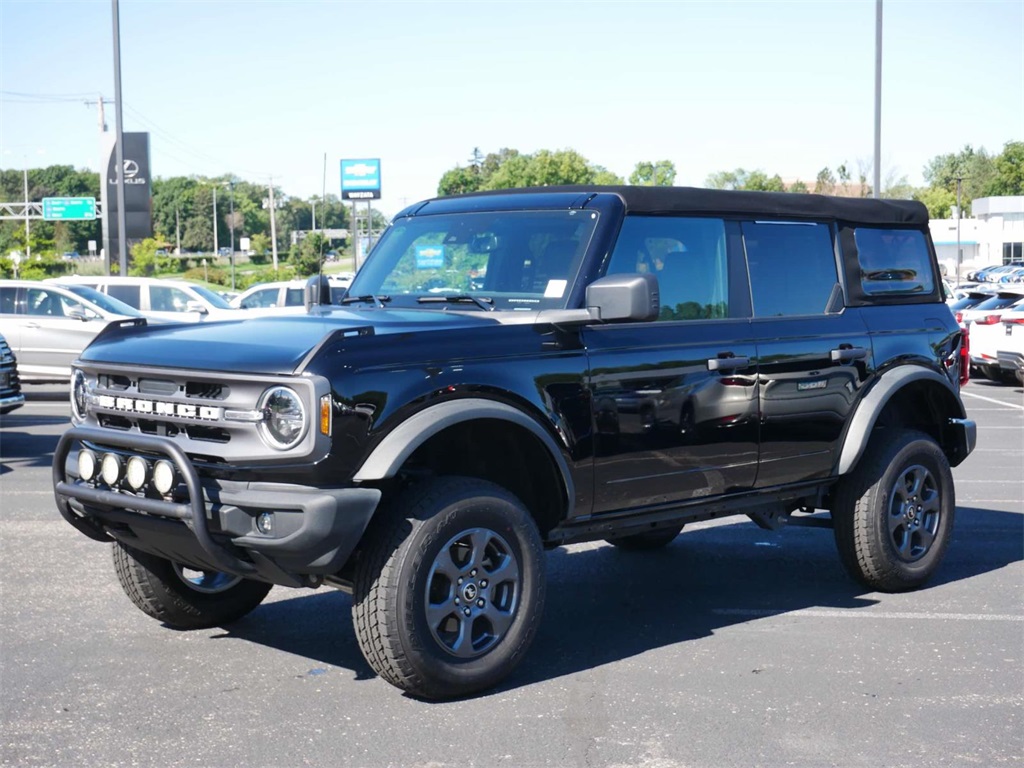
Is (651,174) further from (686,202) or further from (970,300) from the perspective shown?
(686,202)

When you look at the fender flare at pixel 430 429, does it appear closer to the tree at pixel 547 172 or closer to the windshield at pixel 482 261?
the windshield at pixel 482 261

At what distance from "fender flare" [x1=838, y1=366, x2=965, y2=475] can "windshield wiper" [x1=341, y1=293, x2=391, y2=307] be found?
248 cm

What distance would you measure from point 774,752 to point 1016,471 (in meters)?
8.44

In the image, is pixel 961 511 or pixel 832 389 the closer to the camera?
pixel 832 389

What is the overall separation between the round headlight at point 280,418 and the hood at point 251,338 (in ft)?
0.30

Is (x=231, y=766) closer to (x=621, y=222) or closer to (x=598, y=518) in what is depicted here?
(x=598, y=518)

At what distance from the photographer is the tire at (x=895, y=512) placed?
689 centimetres

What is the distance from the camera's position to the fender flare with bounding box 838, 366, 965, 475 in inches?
265

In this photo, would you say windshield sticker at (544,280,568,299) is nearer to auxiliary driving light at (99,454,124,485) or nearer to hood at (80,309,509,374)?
hood at (80,309,509,374)

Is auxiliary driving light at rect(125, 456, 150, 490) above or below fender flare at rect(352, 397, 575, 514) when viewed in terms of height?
below

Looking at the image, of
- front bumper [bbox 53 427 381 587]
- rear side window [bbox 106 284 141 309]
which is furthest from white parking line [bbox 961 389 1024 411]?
front bumper [bbox 53 427 381 587]

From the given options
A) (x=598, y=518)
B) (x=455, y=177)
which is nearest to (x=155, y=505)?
(x=598, y=518)

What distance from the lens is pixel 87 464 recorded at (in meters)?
5.30

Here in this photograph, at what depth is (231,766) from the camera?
176 inches
